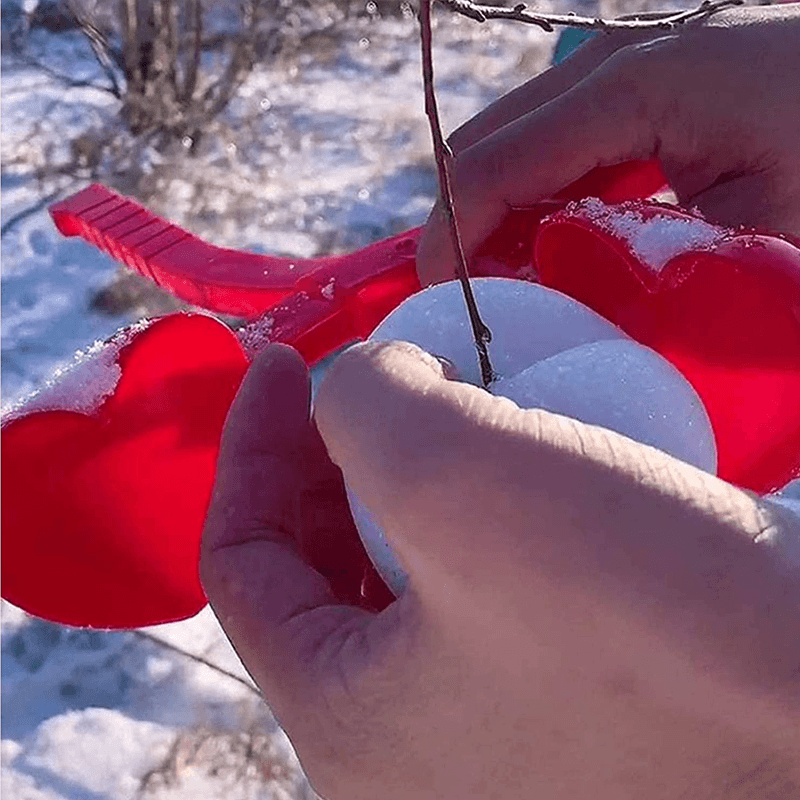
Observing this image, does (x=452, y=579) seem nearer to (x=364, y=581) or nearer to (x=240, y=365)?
(x=364, y=581)

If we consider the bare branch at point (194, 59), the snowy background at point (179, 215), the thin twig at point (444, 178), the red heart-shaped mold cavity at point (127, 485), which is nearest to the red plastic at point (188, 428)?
the red heart-shaped mold cavity at point (127, 485)

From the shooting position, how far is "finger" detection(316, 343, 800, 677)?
0.34m

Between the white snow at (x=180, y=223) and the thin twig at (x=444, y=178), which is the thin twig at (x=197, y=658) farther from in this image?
the thin twig at (x=444, y=178)

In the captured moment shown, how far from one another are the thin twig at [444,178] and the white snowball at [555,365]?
0.01m

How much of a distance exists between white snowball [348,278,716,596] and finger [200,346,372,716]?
0.11ft

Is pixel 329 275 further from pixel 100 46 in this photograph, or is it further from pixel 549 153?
pixel 100 46

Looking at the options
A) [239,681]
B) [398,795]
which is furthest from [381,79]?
[398,795]

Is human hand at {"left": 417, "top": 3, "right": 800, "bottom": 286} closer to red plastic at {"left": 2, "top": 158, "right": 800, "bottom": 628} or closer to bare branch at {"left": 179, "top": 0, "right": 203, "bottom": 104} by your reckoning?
red plastic at {"left": 2, "top": 158, "right": 800, "bottom": 628}

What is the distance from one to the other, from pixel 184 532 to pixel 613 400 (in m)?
0.26

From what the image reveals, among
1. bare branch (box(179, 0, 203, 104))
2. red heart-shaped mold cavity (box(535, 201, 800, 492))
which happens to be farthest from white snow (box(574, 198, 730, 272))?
bare branch (box(179, 0, 203, 104))

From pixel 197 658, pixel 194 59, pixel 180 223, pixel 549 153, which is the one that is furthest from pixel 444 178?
pixel 194 59

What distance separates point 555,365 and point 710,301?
11cm

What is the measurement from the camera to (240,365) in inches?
24.0

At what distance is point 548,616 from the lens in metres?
0.34
